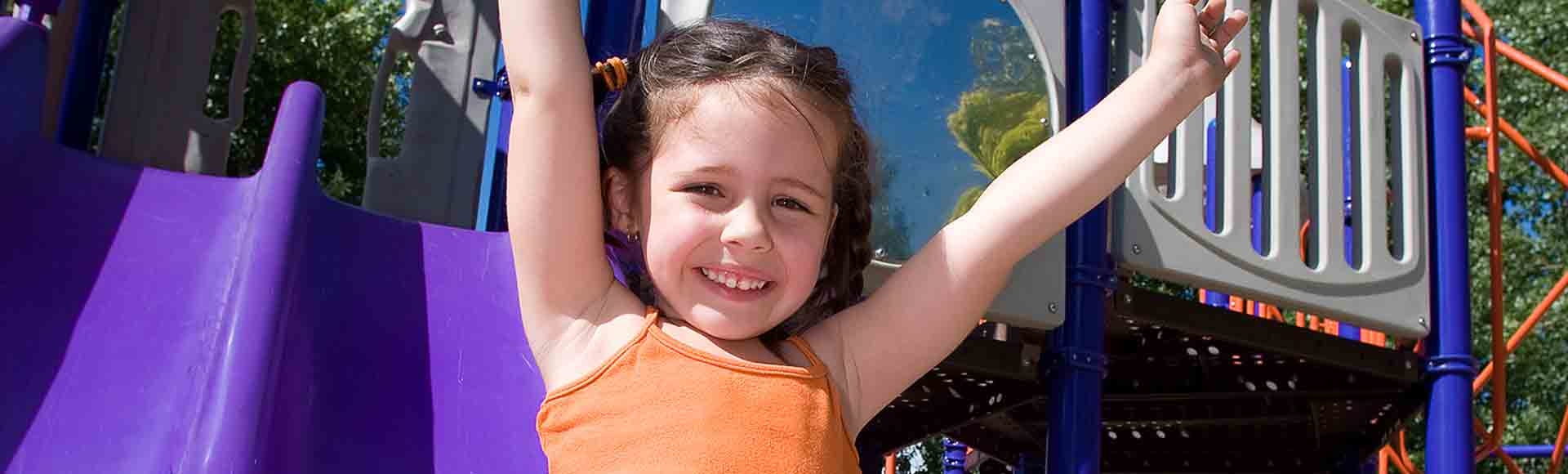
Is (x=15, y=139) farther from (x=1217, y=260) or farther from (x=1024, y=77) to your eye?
(x=1217, y=260)

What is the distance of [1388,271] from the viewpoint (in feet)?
11.9

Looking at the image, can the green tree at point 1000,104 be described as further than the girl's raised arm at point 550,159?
Yes

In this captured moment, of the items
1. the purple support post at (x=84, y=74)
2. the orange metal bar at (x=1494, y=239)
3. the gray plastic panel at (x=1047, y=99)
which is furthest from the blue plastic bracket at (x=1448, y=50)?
the purple support post at (x=84, y=74)

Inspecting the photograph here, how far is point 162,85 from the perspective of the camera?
13.8 feet

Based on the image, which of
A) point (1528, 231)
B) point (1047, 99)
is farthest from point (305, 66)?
point (1047, 99)

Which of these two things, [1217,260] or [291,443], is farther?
[1217,260]

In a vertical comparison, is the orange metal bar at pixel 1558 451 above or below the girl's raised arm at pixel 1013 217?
below

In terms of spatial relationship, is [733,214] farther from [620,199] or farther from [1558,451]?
[1558,451]

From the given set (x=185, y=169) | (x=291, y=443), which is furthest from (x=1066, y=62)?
(x=185, y=169)

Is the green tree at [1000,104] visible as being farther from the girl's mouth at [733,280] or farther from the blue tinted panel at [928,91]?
the girl's mouth at [733,280]

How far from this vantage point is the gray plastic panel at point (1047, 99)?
2.84m

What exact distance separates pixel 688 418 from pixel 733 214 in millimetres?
256

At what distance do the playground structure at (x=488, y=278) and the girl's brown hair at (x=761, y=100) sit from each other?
1.40 ft

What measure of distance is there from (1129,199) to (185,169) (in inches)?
102
